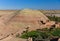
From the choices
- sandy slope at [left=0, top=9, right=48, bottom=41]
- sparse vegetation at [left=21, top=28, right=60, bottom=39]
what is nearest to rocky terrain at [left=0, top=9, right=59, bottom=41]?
sandy slope at [left=0, top=9, right=48, bottom=41]

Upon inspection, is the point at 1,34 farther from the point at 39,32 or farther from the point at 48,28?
the point at 48,28

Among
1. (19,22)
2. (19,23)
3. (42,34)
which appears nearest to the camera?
(42,34)

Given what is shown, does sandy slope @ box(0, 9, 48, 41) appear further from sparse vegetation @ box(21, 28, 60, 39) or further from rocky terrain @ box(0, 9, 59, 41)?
sparse vegetation @ box(21, 28, 60, 39)

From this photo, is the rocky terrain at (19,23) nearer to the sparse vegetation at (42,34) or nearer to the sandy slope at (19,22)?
the sandy slope at (19,22)

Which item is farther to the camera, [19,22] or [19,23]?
[19,22]

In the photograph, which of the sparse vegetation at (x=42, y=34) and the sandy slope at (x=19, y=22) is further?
the sparse vegetation at (x=42, y=34)

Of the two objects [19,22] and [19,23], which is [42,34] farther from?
[19,22]

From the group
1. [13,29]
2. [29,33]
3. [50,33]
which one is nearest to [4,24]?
[13,29]

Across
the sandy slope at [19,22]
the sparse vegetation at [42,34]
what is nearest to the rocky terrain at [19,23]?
the sandy slope at [19,22]

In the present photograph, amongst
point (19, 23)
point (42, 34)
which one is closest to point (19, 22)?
point (19, 23)

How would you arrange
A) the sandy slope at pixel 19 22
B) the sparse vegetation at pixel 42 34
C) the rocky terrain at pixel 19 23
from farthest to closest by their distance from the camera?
the sparse vegetation at pixel 42 34 → the sandy slope at pixel 19 22 → the rocky terrain at pixel 19 23

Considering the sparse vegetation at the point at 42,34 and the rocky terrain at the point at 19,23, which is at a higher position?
the rocky terrain at the point at 19,23

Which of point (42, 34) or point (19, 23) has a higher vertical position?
point (19, 23)
